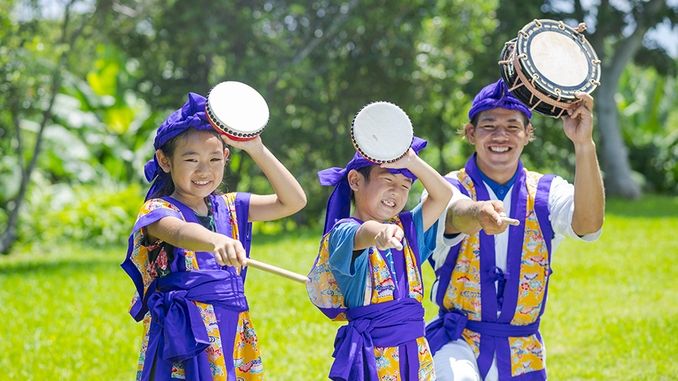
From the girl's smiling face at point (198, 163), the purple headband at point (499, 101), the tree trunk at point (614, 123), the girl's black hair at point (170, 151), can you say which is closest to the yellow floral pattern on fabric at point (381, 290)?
the girl's smiling face at point (198, 163)

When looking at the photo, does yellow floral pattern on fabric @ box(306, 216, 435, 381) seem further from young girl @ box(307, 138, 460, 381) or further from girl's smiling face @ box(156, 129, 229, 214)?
girl's smiling face @ box(156, 129, 229, 214)

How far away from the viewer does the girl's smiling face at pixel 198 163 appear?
3088 mm

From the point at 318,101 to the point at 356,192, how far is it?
10.1 m

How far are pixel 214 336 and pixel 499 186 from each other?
150cm

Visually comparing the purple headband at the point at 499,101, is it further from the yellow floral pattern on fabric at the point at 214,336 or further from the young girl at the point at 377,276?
the yellow floral pattern on fabric at the point at 214,336

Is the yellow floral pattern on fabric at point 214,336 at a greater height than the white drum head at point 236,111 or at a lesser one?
lesser

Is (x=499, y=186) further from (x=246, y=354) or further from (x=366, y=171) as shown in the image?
(x=246, y=354)

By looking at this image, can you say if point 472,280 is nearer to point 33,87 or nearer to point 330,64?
point 33,87

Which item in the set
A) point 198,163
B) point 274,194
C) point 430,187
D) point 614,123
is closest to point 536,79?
point 430,187

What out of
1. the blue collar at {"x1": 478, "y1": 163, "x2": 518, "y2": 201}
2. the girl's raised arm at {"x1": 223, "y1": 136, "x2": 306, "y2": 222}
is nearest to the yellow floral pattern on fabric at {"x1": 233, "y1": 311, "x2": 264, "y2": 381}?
the girl's raised arm at {"x1": 223, "y1": 136, "x2": 306, "y2": 222}

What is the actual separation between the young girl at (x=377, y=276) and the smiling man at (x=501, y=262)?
34 cm

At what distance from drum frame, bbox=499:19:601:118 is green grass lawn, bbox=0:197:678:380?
254 centimetres

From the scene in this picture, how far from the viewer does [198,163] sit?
309 centimetres

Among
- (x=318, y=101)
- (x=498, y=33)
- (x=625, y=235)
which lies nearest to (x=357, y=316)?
(x=625, y=235)
